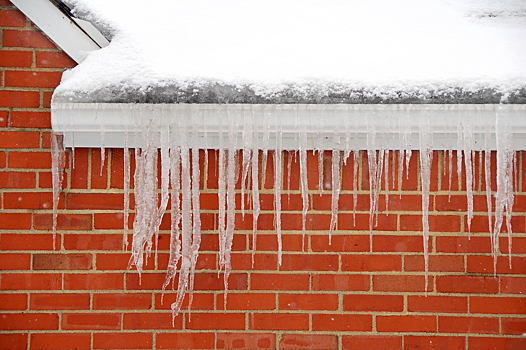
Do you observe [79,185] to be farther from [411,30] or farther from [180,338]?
[411,30]

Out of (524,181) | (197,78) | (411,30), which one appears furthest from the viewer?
(524,181)

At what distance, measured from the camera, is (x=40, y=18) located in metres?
1.85

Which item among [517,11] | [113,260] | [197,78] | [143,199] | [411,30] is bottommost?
[113,260]

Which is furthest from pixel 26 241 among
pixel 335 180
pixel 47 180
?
pixel 335 180

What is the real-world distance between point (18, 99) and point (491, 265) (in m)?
2.51

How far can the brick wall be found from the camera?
193cm

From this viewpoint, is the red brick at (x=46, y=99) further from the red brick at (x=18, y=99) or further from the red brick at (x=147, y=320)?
the red brick at (x=147, y=320)

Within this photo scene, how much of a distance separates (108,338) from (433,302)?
1648 mm

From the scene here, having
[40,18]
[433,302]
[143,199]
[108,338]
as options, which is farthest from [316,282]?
[40,18]

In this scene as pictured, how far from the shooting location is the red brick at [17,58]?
1.93 meters

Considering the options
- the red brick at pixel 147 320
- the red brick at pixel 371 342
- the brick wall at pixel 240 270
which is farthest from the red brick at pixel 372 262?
the red brick at pixel 147 320

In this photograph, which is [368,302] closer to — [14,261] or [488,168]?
[488,168]

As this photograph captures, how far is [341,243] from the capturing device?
195 centimetres

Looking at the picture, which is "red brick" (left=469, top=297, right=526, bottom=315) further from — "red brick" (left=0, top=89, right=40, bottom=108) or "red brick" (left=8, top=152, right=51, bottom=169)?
"red brick" (left=0, top=89, right=40, bottom=108)
